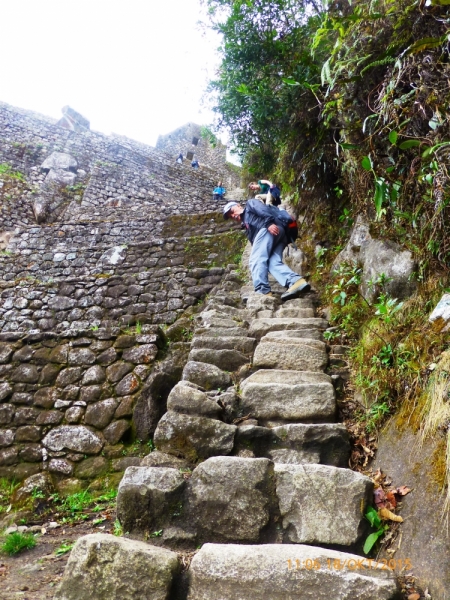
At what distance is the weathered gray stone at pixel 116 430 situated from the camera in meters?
3.09

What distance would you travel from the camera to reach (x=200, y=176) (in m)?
14.4

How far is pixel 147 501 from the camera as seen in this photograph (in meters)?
1.74

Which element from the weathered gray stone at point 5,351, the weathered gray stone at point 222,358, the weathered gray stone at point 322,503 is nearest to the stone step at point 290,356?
the weathered gray stone at point 222,358

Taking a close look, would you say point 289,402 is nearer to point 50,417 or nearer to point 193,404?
point 193,404

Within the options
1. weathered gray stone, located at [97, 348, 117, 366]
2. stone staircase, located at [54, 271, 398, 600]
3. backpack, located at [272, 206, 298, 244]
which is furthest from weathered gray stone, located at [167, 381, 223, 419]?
backpack, located at [272, 206, 298, 244]

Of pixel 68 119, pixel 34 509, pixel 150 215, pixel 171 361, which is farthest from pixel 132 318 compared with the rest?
pixel 68 119

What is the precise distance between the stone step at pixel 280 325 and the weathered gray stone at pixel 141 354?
82cm

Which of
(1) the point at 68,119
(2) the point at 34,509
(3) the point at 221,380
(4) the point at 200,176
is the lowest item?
(2) the point at 34,509

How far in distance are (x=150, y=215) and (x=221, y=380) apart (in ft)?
20.3

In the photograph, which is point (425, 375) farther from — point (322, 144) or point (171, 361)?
point (322, 144)

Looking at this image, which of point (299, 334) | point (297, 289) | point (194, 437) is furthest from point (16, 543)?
point (297, 289)

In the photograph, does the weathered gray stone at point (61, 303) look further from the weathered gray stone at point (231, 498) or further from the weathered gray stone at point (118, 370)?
the weathered gray stone at point (231, 498)

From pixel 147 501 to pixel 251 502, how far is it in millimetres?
418

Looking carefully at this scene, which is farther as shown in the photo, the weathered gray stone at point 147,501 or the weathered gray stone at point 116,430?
the weathered gray stone at point 116,430
